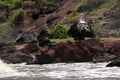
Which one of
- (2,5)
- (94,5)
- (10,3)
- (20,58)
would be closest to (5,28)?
(2,5)

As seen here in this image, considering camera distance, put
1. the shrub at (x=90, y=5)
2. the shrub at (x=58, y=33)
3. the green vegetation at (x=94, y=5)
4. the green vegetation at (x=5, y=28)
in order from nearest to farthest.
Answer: the shrub at (x=58, y=33) → the green vegetation at (x=94, y=5) → the shrub at (x=90, y=5) → the green vegetation at (x=5, y=28)

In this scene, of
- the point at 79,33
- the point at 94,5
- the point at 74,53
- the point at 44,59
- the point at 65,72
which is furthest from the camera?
the point at 94,5

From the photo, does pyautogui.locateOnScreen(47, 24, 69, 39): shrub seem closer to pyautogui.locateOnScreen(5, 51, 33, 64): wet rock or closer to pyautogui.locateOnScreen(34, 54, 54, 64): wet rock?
pyautogui.locateOnScreen(5, 51, 33, 64): wet rock

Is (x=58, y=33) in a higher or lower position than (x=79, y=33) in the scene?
lower

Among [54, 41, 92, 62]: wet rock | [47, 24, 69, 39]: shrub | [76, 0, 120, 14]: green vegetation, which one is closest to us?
[54, 41, 92, 62]: wet rock

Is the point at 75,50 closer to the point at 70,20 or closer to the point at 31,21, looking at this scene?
the point at 70,20

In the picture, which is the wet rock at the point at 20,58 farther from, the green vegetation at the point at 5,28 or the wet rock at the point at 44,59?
the green vegetation at the point at 5,28

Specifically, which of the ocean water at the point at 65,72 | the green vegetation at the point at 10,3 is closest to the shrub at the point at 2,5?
the green vegetation at the point at 10,3

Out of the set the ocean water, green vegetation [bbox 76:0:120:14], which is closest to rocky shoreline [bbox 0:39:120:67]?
the ocean water

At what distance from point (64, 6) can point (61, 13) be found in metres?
8.05

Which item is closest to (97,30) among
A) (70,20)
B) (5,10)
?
(70,20)

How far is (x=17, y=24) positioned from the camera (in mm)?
137625

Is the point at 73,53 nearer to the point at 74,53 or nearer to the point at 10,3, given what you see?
the point at 74,53

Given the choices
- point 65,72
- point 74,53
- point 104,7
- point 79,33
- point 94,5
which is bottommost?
point 74,53
